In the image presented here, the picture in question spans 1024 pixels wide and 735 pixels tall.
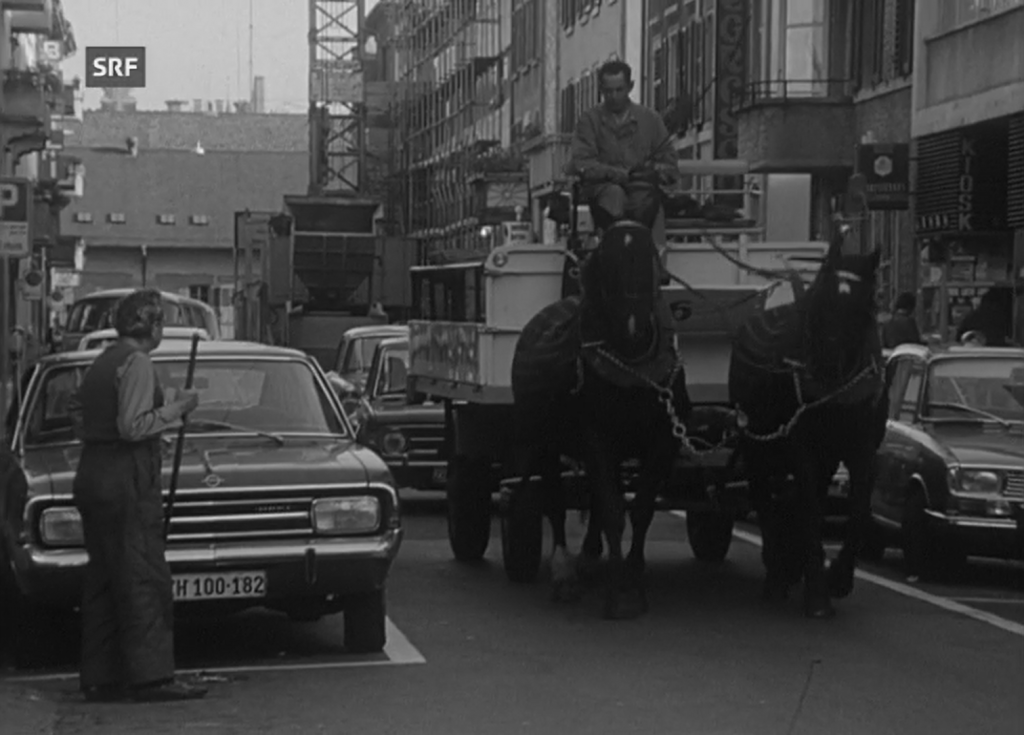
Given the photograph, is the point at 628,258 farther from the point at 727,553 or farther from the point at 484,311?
the point at 727,553

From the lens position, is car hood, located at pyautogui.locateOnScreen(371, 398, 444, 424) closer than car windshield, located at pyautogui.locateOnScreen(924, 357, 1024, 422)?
No

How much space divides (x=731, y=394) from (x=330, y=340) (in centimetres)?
3108

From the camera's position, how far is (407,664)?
12688 millimetres

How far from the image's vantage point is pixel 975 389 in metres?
18.2

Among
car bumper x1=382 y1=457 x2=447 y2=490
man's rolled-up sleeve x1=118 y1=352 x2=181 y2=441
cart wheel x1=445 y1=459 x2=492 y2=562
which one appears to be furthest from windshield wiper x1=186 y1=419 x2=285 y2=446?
car bumper x1=382 y1=457 x2=447 y2=490

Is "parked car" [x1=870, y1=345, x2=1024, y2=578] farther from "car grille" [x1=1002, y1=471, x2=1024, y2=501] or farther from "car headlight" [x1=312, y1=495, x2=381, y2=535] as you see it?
"car headlight" [x1=312, y1=495, x2=381, y2=535]

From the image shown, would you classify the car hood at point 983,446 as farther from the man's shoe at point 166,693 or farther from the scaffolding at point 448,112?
the scaffolding at point 448,112

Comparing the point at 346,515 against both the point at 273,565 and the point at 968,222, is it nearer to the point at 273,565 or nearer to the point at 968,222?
the point at 273,565

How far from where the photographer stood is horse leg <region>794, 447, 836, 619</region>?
14.5m

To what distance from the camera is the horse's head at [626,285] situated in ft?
46.3

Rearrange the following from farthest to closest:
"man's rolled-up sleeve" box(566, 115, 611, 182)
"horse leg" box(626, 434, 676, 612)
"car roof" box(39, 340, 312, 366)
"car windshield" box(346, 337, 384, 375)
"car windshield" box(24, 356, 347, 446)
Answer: "car windshield" box(346, 337, 384, 375) < "man's rolled-up sleeve" box(566, 115, 611, 182) < "horse leg" box(626, 434, 676, 612) < "car roof" box(39, 340, 312, 366) < "car windshield" box(24, 356, 347, 446)

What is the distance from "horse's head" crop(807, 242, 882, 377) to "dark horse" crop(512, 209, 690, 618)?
802mm

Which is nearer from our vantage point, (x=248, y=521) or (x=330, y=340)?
(x=248, y=521)

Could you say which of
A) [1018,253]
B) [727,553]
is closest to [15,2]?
[1018,253]
